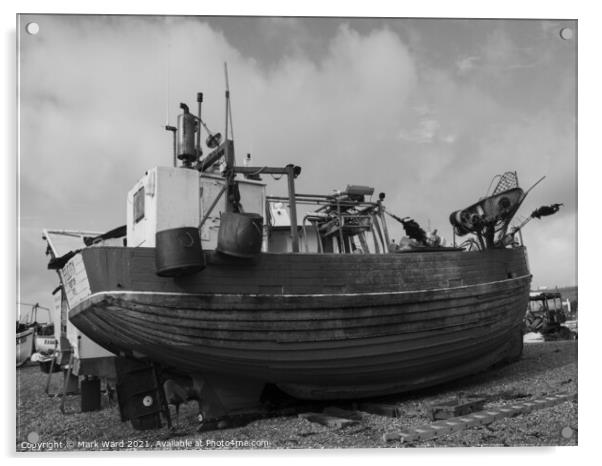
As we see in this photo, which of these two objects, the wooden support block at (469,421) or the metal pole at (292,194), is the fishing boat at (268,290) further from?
the wooden support block at (469,421)

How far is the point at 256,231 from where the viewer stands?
6.71 metres

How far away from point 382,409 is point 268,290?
2256mm

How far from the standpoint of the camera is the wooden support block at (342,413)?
727 centimetres

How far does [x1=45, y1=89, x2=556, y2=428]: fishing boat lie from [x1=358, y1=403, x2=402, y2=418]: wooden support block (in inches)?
6.8

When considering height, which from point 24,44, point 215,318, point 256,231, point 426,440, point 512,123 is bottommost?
point 426,440

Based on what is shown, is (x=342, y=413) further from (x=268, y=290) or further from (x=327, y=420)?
(x=268, y=290)

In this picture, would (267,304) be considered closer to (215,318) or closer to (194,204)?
(215,318)

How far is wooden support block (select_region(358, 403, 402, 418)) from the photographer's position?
7.41 meters

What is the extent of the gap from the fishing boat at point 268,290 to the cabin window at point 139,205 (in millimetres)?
28

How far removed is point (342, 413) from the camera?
7.41 m

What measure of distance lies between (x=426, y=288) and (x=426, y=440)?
8.60ft

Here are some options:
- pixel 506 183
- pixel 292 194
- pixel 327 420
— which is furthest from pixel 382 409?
pixel 506 183

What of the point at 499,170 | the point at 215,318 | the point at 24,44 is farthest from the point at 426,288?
the point at 24,44

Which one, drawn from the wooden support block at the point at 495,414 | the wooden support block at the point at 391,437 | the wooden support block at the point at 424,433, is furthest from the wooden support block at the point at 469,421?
the wooden support block at the point at 391,437
